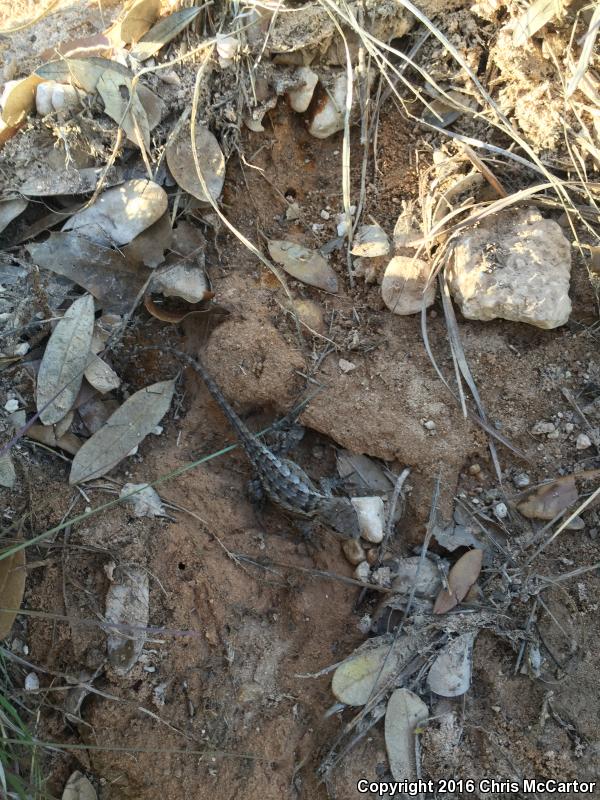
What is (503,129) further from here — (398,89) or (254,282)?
(254,282)

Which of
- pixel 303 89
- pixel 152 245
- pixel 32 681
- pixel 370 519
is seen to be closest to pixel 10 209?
pixel 152 245

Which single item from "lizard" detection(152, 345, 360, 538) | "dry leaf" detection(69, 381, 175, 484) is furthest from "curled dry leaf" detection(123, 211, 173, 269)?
"dry leaf" detection(69, 381, 175, 484)

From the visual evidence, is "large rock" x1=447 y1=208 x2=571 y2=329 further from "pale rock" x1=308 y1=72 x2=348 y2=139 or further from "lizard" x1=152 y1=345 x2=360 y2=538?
"lizard" x1=152 y1=345 x2=360 y2=538

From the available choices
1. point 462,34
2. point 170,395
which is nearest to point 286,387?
point 170,395

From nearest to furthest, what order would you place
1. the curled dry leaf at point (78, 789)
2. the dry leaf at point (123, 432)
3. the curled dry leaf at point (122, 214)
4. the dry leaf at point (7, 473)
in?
the curled dry leaf at point (78, 789), the dry leaf at point (7, 473), the dry leaf at point (123, 432), the curled dry leaf at point (122, 214)

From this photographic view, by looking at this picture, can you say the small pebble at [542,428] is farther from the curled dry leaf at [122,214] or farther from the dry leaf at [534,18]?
the curled dry leaf at [122,214]

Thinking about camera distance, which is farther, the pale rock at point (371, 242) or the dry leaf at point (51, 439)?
the pale rock at point (371, 242)

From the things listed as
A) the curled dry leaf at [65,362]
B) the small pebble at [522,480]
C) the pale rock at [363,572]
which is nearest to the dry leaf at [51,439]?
the curled dry leaf at [65,362]
